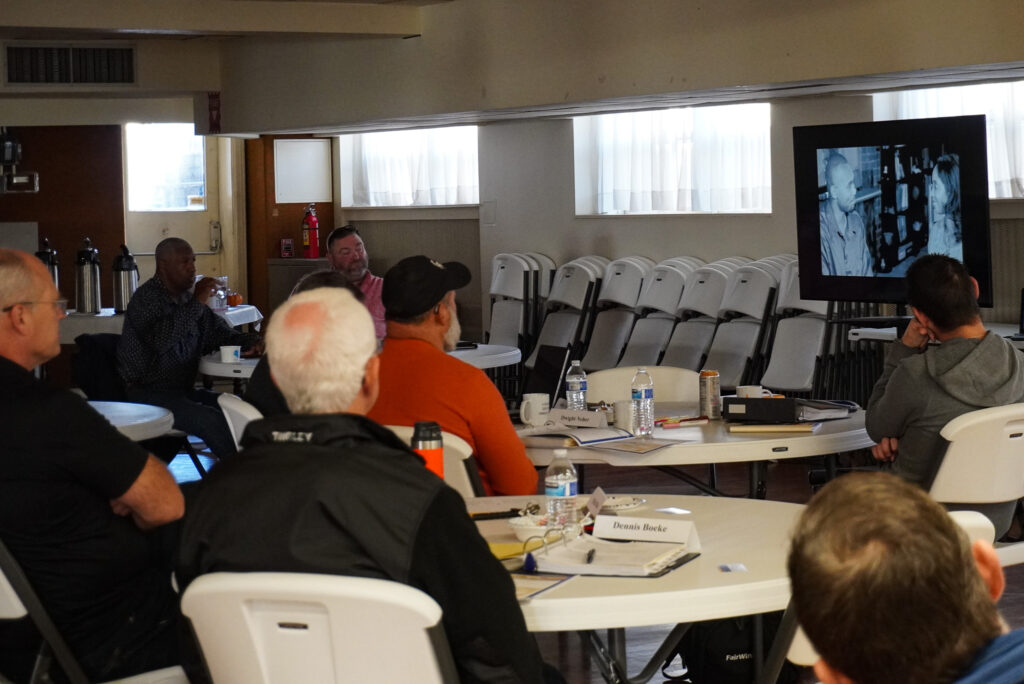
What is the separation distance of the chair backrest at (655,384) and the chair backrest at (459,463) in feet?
5.83

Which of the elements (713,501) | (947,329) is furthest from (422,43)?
(713,501)

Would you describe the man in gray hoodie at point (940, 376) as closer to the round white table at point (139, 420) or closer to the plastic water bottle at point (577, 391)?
the plastic water bottle at point (577, 391)

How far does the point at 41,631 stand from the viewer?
2.77m

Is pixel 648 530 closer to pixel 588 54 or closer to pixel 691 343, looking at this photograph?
pixel 588 54

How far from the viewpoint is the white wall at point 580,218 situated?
8.99 meters

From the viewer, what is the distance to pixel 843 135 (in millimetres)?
6387

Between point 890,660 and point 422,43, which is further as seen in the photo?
point 422,43

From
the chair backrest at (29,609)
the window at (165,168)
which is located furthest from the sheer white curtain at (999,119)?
the window at (165,168)

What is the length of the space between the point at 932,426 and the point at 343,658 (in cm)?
258

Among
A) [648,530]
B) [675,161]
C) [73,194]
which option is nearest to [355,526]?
[648,530]

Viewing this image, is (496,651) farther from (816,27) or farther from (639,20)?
(639,20)

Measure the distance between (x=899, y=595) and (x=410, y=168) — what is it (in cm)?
1206

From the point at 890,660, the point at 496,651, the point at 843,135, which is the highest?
the point at 843,135

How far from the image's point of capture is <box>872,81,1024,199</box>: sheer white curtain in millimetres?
7680
